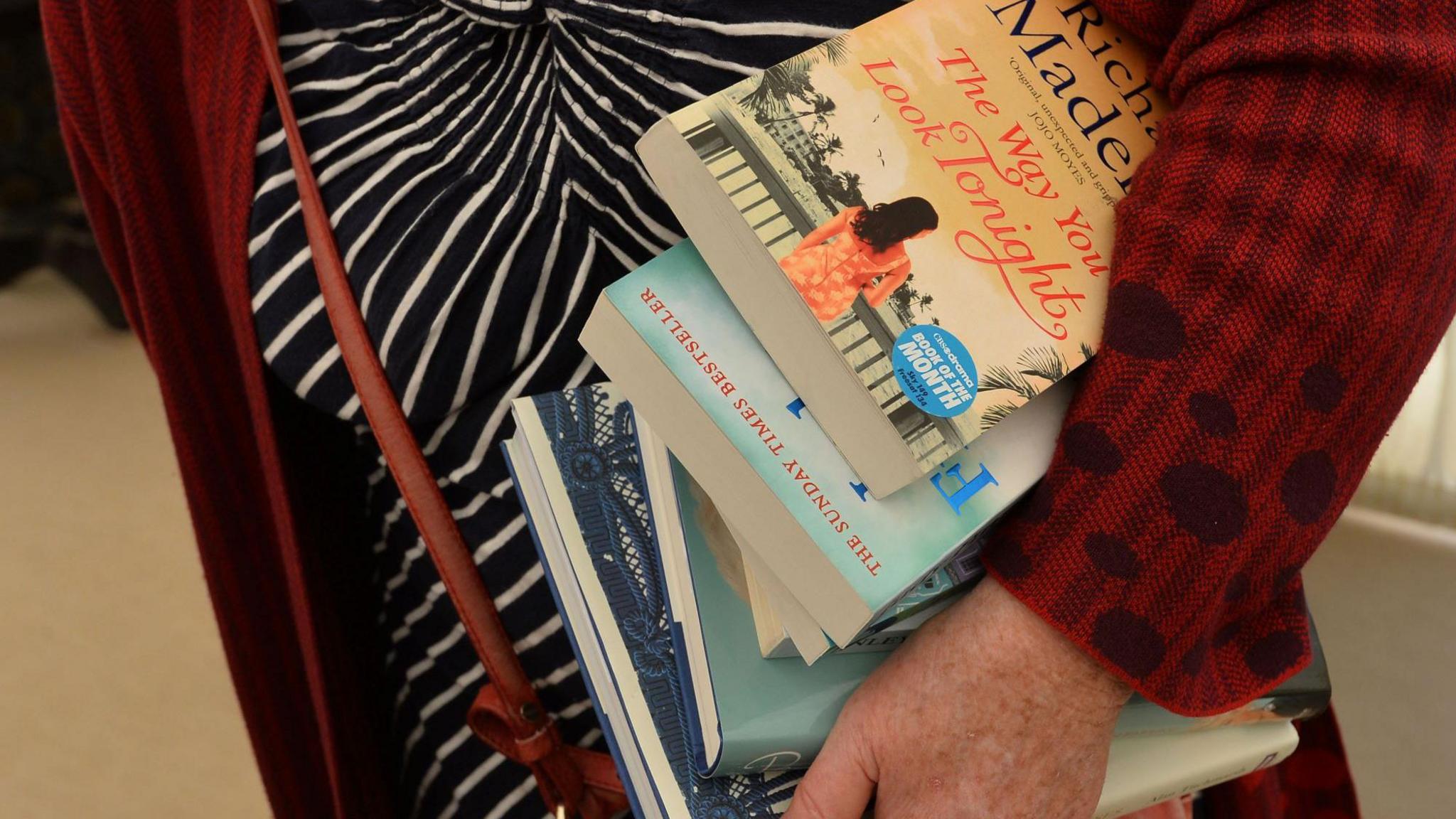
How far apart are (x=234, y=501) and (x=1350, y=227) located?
0.74 meters

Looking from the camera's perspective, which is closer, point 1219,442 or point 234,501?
point 1219,442

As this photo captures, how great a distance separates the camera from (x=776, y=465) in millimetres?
354

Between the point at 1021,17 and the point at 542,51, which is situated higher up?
the point at 542,51

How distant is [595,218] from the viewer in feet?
1.73

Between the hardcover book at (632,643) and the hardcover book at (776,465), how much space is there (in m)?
0.10

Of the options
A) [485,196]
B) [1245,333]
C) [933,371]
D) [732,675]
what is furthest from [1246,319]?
[485,196]

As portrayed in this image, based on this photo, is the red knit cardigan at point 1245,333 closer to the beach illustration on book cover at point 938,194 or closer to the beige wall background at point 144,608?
the beach illustration on book cover at point 938,194

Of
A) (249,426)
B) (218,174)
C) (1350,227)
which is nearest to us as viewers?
(1350,227)

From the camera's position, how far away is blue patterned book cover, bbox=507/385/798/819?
451mm

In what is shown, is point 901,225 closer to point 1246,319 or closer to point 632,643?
point 1246,319

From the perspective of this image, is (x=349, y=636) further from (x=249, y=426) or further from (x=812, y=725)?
(x=812, y=725)

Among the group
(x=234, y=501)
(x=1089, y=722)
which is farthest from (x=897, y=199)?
(x=234, y=501)

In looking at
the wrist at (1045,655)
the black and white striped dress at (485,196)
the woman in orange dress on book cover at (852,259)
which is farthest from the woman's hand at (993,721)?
the black and white striped dress at (485,196)

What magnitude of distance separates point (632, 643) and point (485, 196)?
26cm
